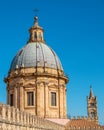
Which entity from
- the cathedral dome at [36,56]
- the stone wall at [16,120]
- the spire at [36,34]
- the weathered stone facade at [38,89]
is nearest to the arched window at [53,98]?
the weathered stone facade at [38,89]

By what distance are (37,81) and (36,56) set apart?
208 inches

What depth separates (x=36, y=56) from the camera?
77.7 m

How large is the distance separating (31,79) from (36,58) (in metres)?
Answer: 4.43

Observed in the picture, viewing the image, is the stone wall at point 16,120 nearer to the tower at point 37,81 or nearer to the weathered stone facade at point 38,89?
the weathered stone facade at point 38,89

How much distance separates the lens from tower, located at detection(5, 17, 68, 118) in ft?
246

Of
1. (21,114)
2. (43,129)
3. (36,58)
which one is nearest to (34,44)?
(36,58)

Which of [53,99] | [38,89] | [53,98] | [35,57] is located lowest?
[53,99]

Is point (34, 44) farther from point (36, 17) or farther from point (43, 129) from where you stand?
point (43, 129)

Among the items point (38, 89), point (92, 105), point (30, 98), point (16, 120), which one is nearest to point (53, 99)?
point (38, 89)

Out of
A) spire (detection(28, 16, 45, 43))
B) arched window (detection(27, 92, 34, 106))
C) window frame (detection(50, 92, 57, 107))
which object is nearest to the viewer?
arched window (detection(27, 92, 34, 106))

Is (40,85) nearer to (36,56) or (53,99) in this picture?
(53,99)

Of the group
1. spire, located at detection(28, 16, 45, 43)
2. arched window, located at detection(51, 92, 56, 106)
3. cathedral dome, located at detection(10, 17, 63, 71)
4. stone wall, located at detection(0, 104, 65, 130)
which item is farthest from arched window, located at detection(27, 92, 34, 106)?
stone wall, located at detection(0, 104, 65, 130)

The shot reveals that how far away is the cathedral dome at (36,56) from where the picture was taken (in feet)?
254

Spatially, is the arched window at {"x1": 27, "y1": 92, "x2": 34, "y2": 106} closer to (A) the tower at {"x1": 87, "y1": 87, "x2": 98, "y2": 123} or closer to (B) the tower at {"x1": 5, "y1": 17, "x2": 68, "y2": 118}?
(B) the tower at {"x1": 5, "y1": 17, "x2": 68, "y2": 118}
